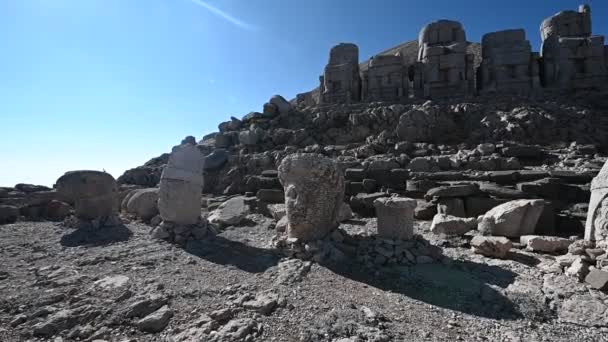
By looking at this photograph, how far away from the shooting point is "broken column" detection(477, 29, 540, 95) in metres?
16.7

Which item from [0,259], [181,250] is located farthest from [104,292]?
[0,259]

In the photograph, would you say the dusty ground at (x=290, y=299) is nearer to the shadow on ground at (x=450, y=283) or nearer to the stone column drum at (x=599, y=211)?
the shadow on ground at (x=450, y=283)

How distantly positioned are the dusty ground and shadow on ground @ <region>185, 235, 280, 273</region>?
0.04 meters

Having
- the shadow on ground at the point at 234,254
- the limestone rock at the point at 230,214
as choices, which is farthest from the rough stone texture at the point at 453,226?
the limestone rock at the point at 230,214

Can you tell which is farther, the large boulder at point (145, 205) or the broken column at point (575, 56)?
the broken column at point (575, 56)

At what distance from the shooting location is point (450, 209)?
7.88 m

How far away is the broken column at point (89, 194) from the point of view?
853 centimetres

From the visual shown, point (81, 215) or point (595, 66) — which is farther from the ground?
point (595, 66)

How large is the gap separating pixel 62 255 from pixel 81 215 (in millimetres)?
2734

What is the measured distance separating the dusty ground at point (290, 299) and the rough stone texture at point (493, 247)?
17 cm

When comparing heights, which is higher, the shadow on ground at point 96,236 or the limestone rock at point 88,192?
the limestone rock at point 88,192

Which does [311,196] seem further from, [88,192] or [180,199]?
[88,192]

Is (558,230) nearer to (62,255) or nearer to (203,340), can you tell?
(203,340)

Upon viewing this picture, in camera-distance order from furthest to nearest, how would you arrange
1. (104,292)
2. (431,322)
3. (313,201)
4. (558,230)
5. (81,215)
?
(81,215)
(558,230)
(313,201)
(104,292)
(431,322)
